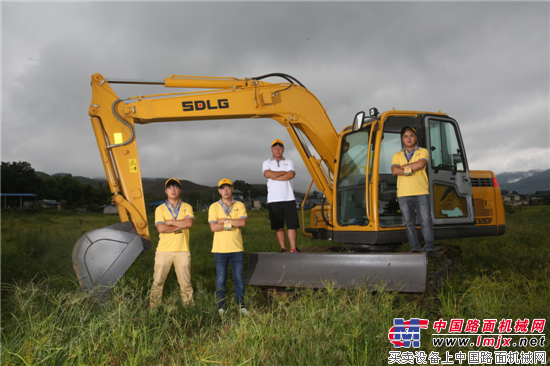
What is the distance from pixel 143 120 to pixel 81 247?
1998 mm

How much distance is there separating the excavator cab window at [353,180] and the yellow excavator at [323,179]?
0.02 meters

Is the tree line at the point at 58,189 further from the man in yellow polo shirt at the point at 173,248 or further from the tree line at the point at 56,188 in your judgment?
the man in yellow polo shirt at the point at 173,248

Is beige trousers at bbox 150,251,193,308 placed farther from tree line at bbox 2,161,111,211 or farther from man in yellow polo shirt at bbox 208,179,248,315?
tree line at bbox 2,161,111,211

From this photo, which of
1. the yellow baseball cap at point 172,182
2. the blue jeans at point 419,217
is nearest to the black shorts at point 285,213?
the yellow baseball cap at point 172,182

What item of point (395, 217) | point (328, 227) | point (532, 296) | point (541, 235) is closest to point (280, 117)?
point (328, 227)

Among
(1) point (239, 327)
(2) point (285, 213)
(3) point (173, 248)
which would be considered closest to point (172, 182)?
(3) point (173, 248)

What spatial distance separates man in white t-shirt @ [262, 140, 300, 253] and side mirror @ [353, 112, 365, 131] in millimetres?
1038

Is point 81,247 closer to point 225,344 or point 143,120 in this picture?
point 143,120

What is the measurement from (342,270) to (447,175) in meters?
2.25

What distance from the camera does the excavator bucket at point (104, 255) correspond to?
504 cm

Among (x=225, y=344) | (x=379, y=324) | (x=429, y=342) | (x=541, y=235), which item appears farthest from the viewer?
(x=541, y=235)

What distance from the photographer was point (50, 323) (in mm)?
3789

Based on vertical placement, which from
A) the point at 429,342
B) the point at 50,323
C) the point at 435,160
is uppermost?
the point at 435,160

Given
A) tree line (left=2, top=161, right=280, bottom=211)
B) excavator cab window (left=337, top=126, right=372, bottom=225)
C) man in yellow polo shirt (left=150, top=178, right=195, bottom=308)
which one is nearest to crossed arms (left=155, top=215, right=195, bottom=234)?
man in yellow polo shirt (left=150, top=178, right=195, bottom=308)
